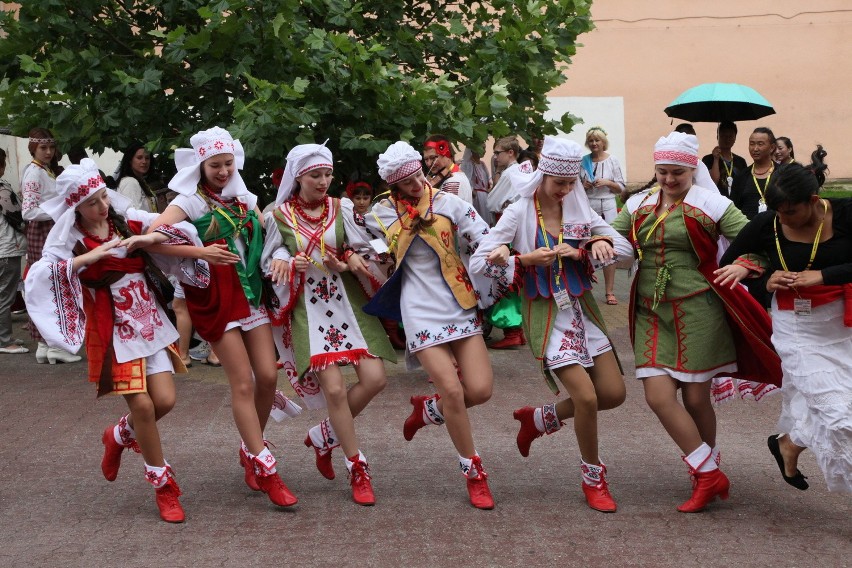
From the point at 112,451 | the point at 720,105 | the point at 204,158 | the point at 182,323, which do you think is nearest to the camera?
the point at 204,158

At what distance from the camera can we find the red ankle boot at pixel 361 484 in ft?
18.4

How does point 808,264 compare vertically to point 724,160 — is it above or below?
below

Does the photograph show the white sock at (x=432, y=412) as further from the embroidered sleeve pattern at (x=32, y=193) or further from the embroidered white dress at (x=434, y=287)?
the embroidered sleeve pattern at (x=32, y=193)

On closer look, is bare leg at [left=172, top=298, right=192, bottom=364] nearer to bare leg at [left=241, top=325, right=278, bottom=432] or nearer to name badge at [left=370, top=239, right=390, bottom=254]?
bare leg at [left=241, top=325, right=278, bottom=432]

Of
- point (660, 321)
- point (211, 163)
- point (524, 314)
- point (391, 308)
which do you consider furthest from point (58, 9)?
point (660, 321)

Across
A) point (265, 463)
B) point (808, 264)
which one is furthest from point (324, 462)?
point (808, 264)

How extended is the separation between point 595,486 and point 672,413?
51 cm

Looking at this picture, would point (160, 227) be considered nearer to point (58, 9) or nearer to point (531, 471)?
point (531, 471)

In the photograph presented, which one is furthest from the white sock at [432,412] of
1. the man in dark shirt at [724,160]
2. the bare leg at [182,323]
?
the man in dark shirt at [724,160]

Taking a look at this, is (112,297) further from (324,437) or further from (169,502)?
(324,437)

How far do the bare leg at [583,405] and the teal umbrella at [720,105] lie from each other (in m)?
5.57

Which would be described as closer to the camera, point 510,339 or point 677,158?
point 677,158

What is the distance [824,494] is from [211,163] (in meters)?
3.46

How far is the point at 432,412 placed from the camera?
5.91m
